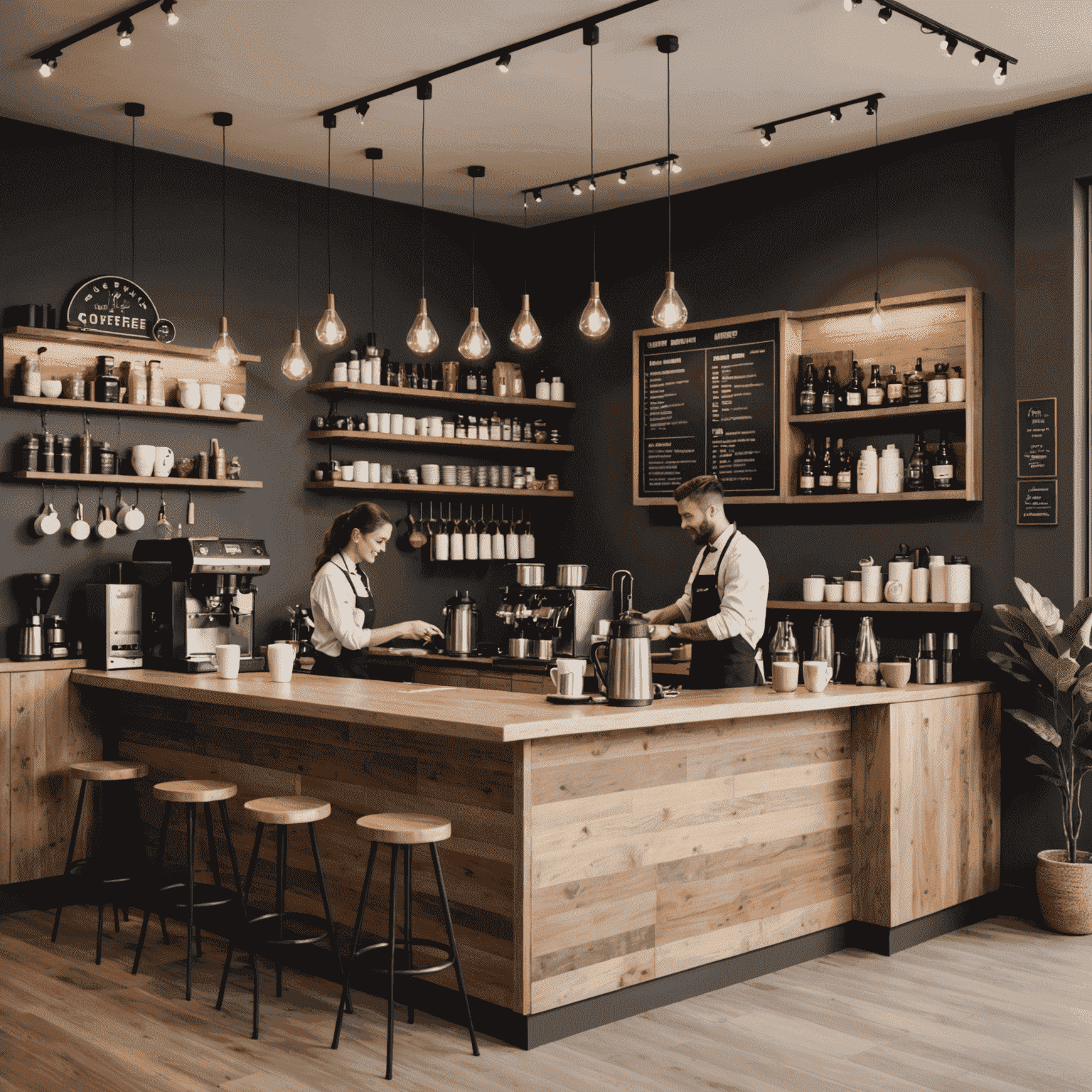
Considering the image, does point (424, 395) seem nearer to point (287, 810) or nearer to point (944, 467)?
point (944, 467)

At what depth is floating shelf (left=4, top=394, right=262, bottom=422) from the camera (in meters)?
5.38

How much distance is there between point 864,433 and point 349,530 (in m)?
2.48

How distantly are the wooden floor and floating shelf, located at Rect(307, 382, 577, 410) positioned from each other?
300cm

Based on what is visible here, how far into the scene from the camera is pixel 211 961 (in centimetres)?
437

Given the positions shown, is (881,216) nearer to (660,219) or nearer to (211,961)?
(660,219)

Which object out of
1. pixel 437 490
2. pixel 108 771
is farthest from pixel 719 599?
pixel 108 771

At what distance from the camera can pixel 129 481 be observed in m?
5.61

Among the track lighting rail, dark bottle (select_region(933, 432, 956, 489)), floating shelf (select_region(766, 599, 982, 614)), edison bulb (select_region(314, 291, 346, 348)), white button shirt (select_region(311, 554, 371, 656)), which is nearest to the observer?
the track lighting rail

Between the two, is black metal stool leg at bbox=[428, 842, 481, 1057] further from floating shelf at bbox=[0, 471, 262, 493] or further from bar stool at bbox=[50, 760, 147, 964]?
floating shelf at bbox=[0, 471, 262, 493]

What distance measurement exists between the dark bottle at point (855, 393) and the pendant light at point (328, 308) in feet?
7.66

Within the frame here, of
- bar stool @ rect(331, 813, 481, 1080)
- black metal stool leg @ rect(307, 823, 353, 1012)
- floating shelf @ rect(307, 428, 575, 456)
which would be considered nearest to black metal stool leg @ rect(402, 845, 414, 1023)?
bar stool @ rect(331, 813, 481, 1080)

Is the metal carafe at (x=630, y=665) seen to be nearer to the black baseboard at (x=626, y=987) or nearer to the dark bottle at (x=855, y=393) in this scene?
the black baseboard at (x=626, y=987)

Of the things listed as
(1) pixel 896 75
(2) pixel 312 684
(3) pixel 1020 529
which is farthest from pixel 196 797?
(1) pixel 896 75

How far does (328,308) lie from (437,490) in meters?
2.01
